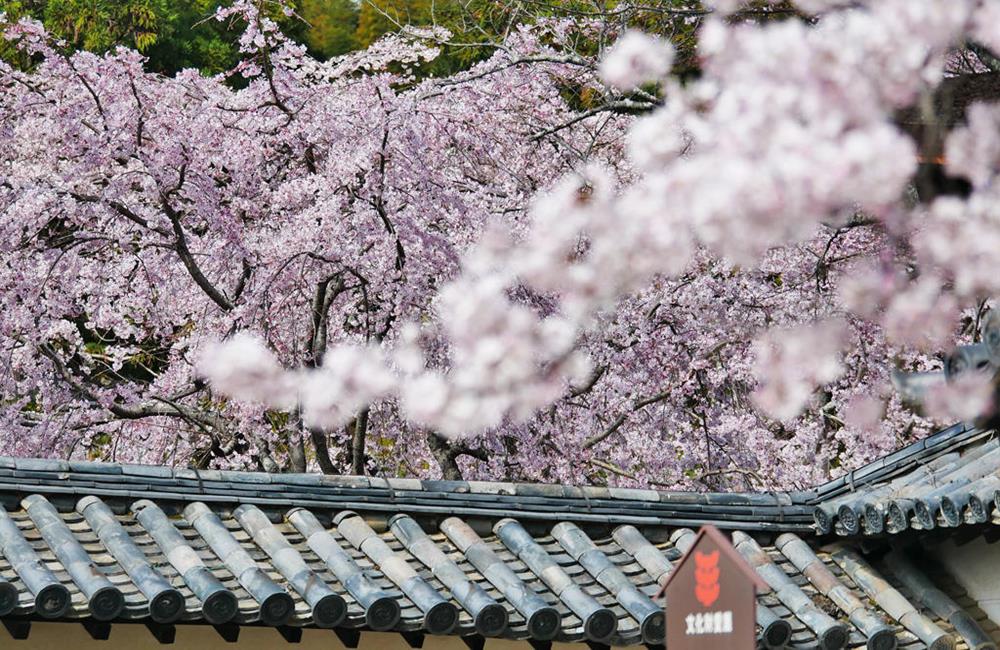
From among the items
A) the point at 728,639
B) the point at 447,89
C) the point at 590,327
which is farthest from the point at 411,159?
the point at 728,639

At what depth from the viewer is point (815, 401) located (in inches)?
505

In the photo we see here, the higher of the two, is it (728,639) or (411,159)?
(411,159)

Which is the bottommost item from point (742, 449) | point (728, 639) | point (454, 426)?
→ point (728, 639)

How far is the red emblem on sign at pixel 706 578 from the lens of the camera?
5.13m

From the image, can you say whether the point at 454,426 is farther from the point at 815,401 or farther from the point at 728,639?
the point at 815,401

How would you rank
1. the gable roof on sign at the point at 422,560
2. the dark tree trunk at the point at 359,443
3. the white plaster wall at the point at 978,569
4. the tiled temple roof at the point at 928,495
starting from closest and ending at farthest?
the gable roof on sign at the point at 422,560 → the tiled temple roof at the point at 928,495 → the white plaster wall at the point at 978,569 → the dark tree trunk at the point at 359,443

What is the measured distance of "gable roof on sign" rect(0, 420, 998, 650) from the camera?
5.71m

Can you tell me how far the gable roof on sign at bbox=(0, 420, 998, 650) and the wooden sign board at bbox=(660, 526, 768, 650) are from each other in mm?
870

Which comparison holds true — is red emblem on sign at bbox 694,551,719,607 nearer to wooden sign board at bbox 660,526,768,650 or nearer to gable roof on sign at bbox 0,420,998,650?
wooden sign board at bbox 660,526,768,650

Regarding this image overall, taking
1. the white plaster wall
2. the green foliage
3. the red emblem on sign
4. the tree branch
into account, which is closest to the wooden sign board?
the red emblem on sign

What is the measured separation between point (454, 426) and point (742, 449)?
8.80m

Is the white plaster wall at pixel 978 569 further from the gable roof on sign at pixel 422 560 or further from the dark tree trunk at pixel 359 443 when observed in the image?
the dark tree trunk at pixel 359 443

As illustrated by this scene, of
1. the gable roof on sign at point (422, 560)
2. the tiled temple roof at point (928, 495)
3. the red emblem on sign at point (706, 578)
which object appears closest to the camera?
the red emblem on sign at point (706, 578)

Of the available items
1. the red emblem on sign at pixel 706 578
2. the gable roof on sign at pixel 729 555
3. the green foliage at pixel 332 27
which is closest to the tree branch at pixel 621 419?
the gable roof on sign at pixel 729 555
